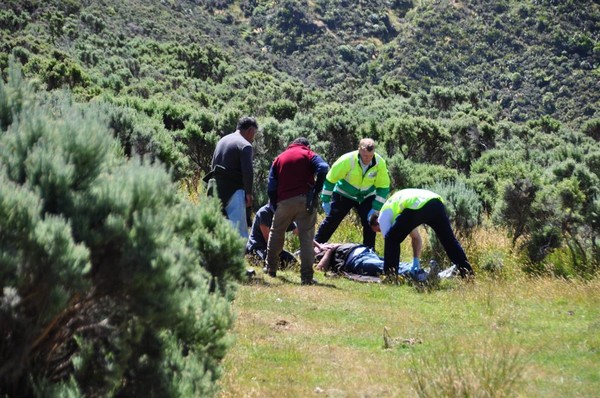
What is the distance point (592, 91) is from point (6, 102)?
244 ft

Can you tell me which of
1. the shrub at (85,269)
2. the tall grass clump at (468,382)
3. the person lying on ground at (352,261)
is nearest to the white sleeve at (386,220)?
the person lying on ground at (352,261)

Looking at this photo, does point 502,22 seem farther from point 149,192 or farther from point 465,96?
point 149,192

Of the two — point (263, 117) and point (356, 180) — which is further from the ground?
point (356, 180)

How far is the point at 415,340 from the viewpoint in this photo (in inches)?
215

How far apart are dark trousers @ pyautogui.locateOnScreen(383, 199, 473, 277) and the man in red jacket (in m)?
1.02

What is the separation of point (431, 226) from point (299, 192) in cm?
173

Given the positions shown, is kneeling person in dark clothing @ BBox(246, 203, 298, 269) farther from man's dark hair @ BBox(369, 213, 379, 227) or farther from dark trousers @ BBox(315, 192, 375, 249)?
man's dark hair @ BBox(369, 213, 379, 227)

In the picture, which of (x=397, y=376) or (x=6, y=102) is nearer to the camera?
(x=6, y=102)

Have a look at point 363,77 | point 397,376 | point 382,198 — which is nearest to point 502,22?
point 363,77

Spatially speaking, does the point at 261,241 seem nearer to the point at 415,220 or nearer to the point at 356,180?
the point at 356,180

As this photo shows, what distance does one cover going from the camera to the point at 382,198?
9680 mm

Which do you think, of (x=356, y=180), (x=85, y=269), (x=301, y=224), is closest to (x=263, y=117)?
(x=356, y=180)

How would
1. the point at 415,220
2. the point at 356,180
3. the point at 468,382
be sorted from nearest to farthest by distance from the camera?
the point at 468,382, the point at 415,220, the point at 356,180

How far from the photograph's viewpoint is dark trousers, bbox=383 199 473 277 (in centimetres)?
811
